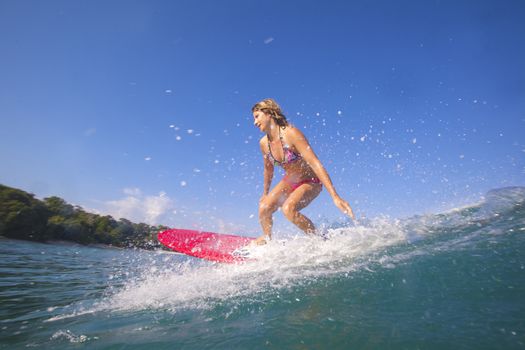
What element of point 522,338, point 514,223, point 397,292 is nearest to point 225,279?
point 397,292

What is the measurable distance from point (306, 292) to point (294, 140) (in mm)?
2655

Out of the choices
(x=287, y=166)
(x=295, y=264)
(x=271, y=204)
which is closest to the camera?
(x=295, y=264)

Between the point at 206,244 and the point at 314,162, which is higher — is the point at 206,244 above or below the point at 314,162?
below

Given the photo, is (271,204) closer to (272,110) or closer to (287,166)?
(287,166)

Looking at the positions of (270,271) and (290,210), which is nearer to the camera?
(270,271)

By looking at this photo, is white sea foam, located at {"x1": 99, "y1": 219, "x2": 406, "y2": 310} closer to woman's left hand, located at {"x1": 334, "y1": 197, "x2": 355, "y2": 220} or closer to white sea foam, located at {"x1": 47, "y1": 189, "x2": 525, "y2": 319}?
white sea foam, located at {"x1": 47, "y1": 189, "x2": 525, "y2": 319}

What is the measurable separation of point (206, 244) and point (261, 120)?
3036mm

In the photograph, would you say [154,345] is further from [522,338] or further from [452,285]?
[452,285]

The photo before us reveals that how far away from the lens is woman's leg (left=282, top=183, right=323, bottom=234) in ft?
16.3

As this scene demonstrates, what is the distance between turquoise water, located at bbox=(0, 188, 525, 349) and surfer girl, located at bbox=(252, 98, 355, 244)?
0.75 meters

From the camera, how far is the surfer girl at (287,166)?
15.7ft

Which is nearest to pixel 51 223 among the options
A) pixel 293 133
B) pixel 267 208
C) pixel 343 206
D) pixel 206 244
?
pixel 206 244

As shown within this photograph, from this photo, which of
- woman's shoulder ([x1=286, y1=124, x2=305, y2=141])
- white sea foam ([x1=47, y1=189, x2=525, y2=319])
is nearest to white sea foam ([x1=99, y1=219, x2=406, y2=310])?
white sea foam ([x1=47, y1=189, x2=525, y2=319])

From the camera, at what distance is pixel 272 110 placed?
16.1 ft
